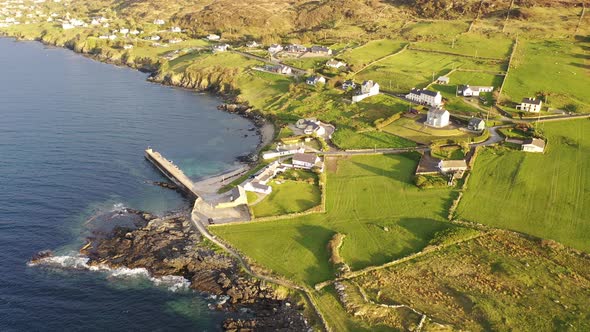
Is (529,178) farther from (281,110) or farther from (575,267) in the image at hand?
(281,110)

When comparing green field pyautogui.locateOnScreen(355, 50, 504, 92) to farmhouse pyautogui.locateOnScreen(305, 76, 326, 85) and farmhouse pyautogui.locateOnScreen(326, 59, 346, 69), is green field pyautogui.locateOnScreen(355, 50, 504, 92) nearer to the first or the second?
farmhouse pyautogui.locateOnScreen(326, 59, 346, 69)

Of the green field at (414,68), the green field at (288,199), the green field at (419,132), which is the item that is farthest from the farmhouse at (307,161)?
the green field at (414,68)

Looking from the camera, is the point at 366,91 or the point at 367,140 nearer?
the point at 367,140

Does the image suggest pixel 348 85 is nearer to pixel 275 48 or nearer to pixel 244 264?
pixel 275 48

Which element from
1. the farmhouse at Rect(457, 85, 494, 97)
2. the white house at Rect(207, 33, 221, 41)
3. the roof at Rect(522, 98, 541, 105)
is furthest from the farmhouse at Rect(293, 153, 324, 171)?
the white house at Rect(207, 33, 221, 41)

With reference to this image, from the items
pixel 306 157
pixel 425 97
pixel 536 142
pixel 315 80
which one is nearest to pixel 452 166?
pixel 536 142

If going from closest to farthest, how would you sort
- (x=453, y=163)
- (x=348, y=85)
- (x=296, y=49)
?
1. (x=453, y=163)
2. (x=348, y=85)
3. (x=296, y=49)
